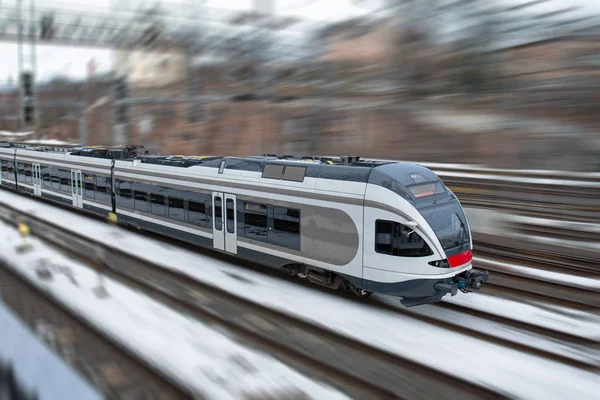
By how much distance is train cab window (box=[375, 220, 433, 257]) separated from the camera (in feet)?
29.5

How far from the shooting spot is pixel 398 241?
9102mm

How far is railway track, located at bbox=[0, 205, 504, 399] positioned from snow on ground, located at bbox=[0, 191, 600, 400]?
0.78 ft

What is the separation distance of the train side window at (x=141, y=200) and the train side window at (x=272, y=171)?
20.5 ft

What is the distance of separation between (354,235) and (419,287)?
1.63m

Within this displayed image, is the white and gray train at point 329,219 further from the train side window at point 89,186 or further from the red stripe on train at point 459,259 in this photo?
the train side window at point 89,186

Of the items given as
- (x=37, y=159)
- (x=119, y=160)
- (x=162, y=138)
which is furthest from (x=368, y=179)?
(x=162, y=138)

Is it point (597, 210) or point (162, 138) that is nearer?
point (597, 210)

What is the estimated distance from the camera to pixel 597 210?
1838 centimetres

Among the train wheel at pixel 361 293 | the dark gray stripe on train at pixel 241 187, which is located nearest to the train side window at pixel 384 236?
the dark gray stripe on train at pixel 241 187

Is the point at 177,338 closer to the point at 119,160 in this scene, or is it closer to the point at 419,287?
the point at 419,287

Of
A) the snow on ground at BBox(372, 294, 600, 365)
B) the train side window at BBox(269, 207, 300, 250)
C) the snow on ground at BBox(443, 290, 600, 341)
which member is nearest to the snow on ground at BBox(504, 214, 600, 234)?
the snow on ground at BBox(443, 290, 600, 341)

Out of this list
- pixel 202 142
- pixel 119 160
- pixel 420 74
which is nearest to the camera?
pixel 119 160

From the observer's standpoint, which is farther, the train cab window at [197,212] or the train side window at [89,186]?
the train side window at [89,186]

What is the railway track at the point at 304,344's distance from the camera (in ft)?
22.9
